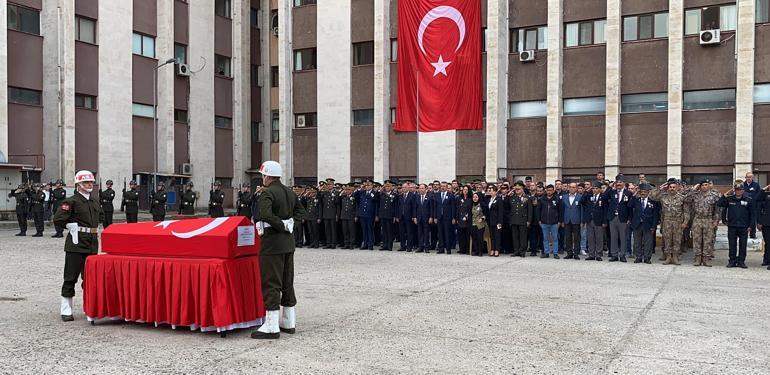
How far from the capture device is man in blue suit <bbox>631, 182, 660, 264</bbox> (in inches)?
620

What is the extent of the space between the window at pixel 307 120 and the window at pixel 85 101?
10.6 meters

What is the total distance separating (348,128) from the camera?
1432 inches

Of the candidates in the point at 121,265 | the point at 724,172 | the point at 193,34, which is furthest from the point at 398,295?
the point at 193,34

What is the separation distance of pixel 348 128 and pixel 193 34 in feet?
36.3

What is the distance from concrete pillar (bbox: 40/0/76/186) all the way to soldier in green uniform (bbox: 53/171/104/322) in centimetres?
2534

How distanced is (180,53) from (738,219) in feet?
104

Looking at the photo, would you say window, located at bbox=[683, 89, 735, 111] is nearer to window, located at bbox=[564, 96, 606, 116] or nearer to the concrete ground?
window, located at bbox=[564, 96, 606, 116]

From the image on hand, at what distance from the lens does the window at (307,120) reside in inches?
1490

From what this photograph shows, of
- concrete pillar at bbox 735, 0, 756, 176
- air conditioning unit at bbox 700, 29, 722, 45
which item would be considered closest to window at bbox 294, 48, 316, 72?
air conditioning unit at bbox 700, 29, 722, 45

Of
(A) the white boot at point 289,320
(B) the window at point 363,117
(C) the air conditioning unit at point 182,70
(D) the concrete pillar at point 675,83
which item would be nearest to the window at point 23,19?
(C) the air conditioning unit at point 182,70

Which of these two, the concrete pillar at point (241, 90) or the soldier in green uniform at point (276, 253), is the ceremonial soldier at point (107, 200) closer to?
the soldier in green uniform at point (276, 253)

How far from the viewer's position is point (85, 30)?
110ft

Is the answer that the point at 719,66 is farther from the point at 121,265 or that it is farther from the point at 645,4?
the point at 121,265

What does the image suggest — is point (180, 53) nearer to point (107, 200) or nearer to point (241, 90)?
Result: point (241, 90)
